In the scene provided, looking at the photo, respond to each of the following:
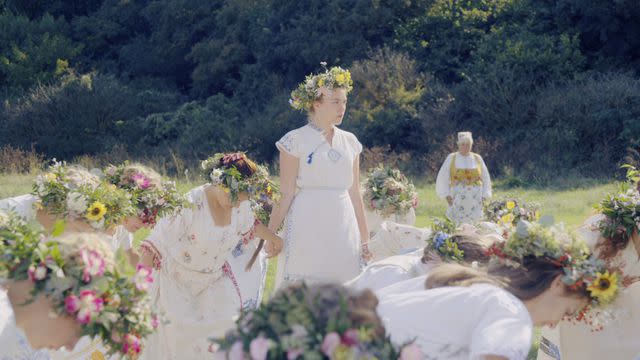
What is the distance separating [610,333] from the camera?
5.58 m

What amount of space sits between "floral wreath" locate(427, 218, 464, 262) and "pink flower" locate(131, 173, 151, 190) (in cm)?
216

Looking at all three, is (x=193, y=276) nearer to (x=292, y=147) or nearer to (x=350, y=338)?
(x=292, y=147)

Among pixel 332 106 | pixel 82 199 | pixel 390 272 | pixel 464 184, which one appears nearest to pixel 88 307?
pixel 390 272

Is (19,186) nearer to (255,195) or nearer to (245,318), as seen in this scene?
(255,195)

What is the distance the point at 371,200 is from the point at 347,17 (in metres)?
24.3

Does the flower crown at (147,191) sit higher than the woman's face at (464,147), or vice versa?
the flower crown at (147,191)

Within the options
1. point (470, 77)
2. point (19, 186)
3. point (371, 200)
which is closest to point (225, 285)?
point (371, 200)

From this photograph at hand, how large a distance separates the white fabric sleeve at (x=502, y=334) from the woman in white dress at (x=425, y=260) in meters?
1.47

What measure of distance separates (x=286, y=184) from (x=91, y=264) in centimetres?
398

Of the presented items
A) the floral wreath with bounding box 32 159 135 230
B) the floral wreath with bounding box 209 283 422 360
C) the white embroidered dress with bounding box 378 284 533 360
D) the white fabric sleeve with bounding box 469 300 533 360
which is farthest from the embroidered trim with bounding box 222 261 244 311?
the floral wreath with bounding box 209 283 422 360

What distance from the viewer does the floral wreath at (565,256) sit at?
389 centimetres

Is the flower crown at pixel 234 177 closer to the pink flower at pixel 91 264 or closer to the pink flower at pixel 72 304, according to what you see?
the pink flower at pixel 91 264

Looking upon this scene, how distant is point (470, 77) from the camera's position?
29.2 metres

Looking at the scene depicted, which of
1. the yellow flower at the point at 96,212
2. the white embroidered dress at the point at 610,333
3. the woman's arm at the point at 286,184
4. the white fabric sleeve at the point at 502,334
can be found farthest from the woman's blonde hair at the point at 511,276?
the woman's arm at the point at 286,184
